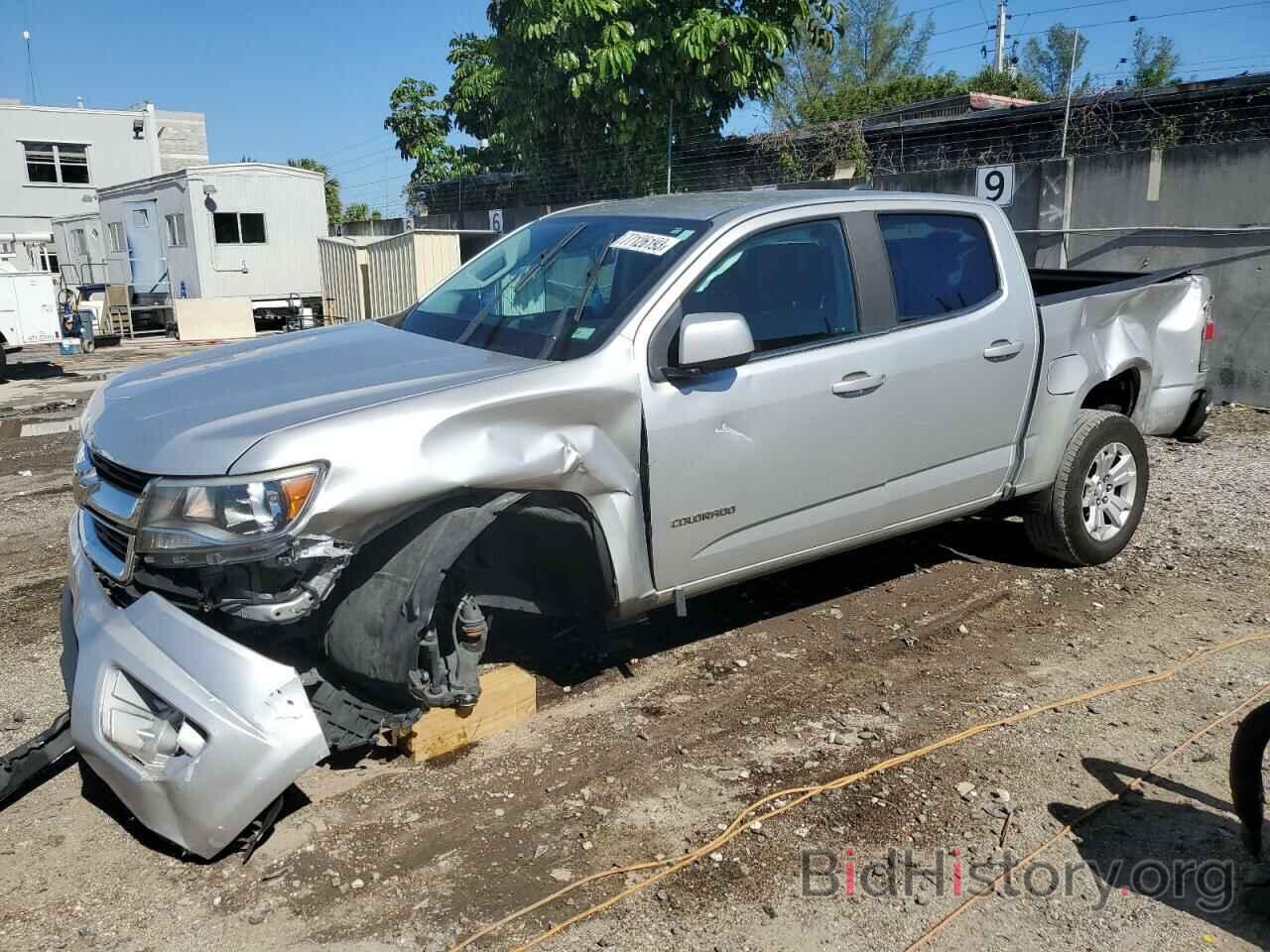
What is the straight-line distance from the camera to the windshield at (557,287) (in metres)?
3.92

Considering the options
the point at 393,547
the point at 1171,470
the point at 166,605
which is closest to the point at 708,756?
the point at 393,547

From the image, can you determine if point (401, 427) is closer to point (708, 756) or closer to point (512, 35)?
point (708, 756)

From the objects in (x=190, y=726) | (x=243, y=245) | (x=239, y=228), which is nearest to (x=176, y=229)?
(x=239, y=228)

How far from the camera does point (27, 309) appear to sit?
1695cm

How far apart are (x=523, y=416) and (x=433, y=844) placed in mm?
1400

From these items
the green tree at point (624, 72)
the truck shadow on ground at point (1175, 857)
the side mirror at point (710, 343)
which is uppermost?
the green tree at point (624, 72)

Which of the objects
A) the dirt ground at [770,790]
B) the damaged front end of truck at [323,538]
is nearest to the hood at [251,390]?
the damaged front end of truck at [323,538]

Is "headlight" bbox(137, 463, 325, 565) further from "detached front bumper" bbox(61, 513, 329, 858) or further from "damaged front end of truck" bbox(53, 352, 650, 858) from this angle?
"detached front bumper" bbox(61, 513, 329, 858)

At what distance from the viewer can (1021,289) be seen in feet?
16.4

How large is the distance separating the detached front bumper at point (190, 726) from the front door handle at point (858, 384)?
236 centimetres

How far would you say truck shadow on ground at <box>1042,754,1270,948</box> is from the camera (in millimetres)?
2957

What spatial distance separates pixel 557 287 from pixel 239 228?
20.6 meters

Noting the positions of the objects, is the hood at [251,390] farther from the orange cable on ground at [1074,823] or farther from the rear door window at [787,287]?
the orange cable on ground at [1074,823]

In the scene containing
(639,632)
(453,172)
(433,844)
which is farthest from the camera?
(453,172)
